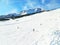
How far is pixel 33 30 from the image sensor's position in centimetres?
133

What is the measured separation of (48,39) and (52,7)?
380 millimetres

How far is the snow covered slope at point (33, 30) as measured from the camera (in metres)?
1.26

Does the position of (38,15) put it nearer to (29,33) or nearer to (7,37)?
(29,33)

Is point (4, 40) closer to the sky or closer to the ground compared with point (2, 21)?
closer to the ground

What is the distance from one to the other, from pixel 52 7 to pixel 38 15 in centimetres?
19

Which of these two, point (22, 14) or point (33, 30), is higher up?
point (22, 14)

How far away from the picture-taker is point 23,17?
4.50ft

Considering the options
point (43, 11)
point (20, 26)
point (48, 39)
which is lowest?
point (48, 39)

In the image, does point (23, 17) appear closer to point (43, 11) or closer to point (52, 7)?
point (43, 11)

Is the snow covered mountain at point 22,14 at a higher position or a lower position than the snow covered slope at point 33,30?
higher

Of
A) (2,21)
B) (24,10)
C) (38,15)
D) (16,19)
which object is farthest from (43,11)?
(2,21)

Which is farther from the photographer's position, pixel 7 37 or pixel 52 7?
pixel 52 7

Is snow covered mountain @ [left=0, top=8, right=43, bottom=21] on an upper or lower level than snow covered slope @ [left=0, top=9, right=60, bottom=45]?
upper

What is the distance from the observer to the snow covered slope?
4.14ft
